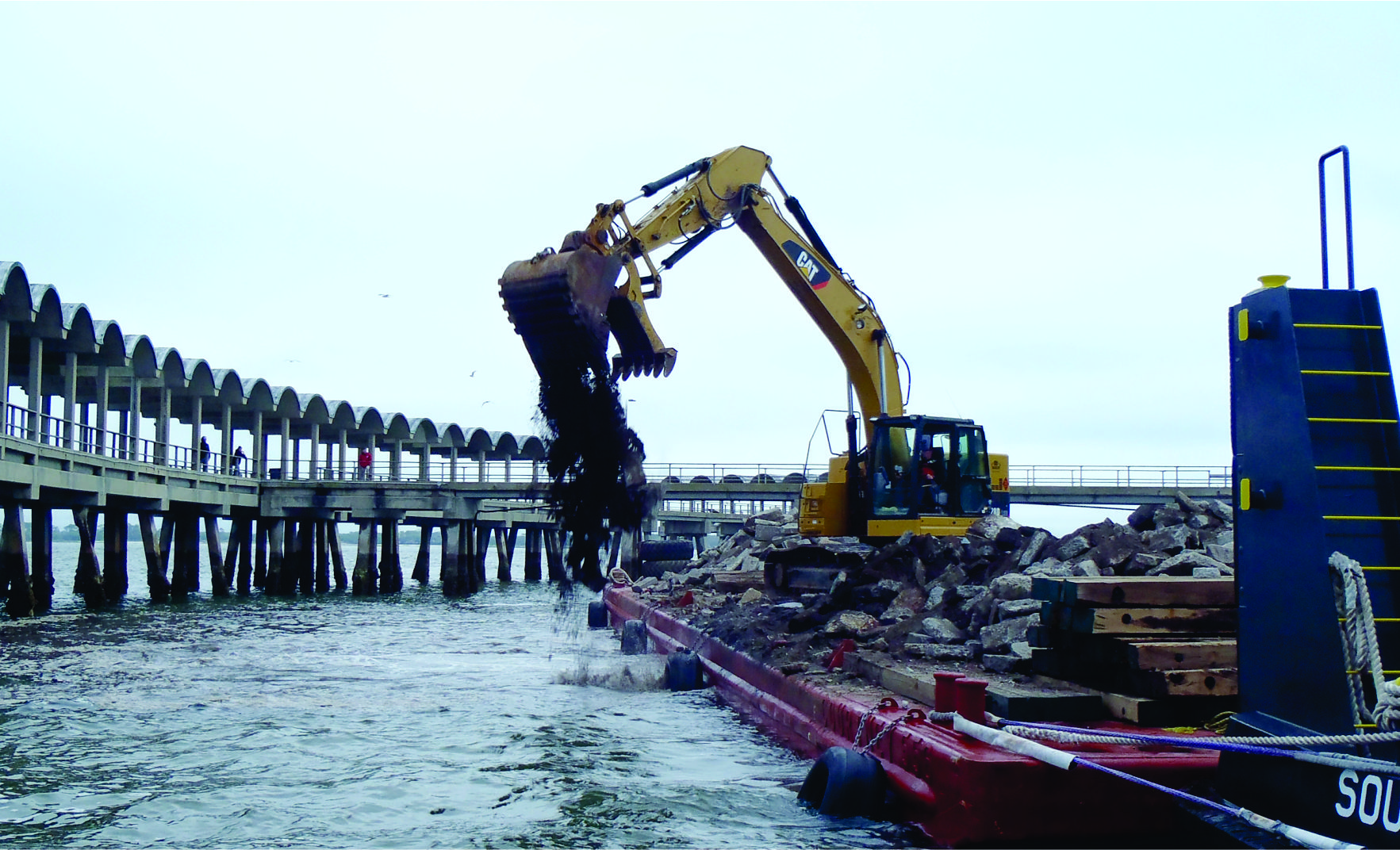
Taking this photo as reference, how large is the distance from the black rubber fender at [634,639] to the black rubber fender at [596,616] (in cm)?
522

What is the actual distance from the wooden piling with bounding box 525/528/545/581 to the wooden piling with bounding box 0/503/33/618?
30006 mm

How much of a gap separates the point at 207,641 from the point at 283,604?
1259 centimetres

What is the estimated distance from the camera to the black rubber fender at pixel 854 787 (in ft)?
22.6

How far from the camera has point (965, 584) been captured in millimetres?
11641

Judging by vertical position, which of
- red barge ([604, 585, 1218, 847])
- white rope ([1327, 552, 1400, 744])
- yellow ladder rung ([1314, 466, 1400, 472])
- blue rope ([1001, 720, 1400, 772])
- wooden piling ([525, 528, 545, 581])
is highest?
yellow ladder rung ([1314, 466, 1400, 472])

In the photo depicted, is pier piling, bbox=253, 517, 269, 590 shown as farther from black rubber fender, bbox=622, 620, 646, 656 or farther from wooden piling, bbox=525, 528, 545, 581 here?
black rubber fender, bbox=622, 620, 646, 656

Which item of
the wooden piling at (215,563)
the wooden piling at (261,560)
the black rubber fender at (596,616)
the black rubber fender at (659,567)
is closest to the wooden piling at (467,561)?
the wooden piling at (261,560)

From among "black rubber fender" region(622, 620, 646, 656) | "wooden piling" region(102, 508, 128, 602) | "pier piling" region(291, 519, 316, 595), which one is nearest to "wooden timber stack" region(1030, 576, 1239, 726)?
"black rubber fender" region(622, 620, 646, 656)

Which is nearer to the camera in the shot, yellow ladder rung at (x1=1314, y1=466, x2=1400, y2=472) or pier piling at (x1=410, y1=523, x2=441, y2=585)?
yellow ladder rung at (x1=1314, y1=466, x2=1400, y2=472)

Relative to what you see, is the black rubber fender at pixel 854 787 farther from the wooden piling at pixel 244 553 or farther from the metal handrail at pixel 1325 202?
the wooden piling at pixel 244 553

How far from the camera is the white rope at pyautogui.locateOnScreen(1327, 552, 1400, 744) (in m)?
4.65

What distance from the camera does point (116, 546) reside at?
31.4 meters

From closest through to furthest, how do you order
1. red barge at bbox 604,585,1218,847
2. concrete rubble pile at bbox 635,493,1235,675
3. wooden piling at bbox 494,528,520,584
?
red barge at bbox 604,585,1218,847 → concrete rubble pile at bbox 635,493,1235,675 → wooden piling at bbox 494,528,520,584

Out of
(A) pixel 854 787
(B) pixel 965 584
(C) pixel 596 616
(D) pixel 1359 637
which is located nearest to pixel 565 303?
(B) pixel 965 584
